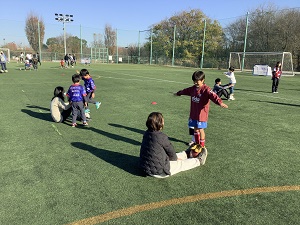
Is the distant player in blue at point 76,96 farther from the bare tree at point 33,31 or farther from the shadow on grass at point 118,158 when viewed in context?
the bare tree at point 33,31

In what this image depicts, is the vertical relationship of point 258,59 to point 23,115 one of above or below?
above

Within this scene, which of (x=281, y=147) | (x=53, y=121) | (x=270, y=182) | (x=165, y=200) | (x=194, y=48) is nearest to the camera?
(x=165, y=200)

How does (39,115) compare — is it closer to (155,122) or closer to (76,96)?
(76,96)

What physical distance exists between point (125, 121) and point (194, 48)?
49902 mm

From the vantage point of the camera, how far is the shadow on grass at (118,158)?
4654mm

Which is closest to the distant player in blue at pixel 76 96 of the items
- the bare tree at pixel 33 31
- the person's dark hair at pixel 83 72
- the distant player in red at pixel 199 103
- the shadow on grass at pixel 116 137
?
the shadow on grass at pixel 116 137

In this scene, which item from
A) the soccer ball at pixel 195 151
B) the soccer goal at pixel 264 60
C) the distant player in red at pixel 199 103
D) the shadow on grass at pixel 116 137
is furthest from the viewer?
the soccer goal at pixel 264 60

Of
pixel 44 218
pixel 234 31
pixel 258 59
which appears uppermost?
pixel 234 31

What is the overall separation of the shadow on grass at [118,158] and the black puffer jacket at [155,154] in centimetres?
28

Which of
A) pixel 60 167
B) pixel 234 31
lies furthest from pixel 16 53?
pixel 60 167

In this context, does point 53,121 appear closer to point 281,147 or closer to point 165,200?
point 165,200

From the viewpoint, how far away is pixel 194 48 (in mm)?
55094

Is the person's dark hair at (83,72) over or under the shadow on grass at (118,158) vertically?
over

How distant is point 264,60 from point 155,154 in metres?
34.4
